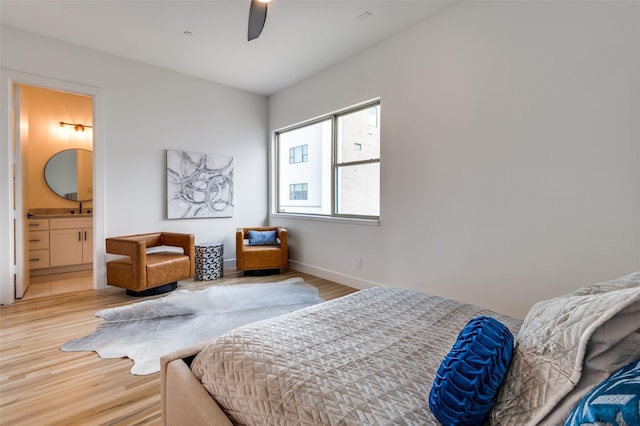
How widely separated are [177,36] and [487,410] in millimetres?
4248

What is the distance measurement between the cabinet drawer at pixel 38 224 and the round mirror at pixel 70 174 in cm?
69

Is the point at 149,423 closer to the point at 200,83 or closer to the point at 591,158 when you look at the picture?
the point at 591,158

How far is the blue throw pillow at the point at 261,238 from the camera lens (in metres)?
4.68

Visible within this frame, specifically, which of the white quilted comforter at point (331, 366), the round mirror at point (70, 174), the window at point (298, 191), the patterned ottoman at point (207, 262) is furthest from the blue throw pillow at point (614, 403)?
the round mirror at point (70, 174)

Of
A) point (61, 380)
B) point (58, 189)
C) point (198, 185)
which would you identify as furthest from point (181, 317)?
point (58, 189)

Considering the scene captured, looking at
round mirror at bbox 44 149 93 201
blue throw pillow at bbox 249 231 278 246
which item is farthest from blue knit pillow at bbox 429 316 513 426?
round mirror at bbox 44 149 93 201

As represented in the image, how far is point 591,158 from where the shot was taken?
2.12 meters

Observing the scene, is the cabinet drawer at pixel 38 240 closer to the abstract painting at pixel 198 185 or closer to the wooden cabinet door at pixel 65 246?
the wooden cabinet door at pixel 65 246

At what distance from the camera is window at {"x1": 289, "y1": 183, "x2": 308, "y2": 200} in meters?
4.99

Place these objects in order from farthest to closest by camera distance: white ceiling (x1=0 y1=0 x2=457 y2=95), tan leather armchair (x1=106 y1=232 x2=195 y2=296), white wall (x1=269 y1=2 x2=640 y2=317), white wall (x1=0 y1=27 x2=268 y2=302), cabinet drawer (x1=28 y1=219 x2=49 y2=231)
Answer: cabinet drawer (x1=28 y1=219 x2=49 y2=231) < white wall (x1=0 y1=27 x2=268 y2=302) < tan leather armchair (x1=106 y1=232 x2=195 y2=296) < white ceiling (x1=0 y1=0 x2=457 y2=95) < white wall (x1=269 y1=2 x2=640 y2=317)

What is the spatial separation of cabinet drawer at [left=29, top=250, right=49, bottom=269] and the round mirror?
3.38 feet

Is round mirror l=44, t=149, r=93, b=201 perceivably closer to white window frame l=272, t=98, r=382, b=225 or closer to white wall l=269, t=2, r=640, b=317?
white window frame l=272, t=98, r=382, b=225

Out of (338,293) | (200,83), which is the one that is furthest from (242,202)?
(338,293)

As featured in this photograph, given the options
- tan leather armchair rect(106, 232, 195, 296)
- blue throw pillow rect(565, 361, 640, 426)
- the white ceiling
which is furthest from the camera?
tan leather armchair rect(106, 232, 195, 296)
